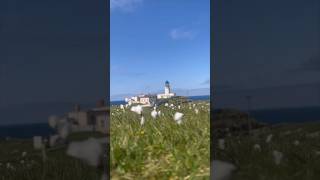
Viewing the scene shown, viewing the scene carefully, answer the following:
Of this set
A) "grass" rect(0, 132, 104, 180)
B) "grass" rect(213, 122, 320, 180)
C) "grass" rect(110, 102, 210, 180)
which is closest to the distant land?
"grass" rect(0, 132, 104, 180)

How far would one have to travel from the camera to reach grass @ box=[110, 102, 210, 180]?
9.50 ft

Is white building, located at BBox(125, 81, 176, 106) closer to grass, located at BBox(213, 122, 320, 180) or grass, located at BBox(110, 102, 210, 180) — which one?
grass, located at BBox(110, 102, 210, 180)

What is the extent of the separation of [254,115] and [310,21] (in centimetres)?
76

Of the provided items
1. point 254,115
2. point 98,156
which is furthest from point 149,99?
point 98,156

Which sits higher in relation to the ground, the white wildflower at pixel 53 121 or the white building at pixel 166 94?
the white building at pixel 166 94

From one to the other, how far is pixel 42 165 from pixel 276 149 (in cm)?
148

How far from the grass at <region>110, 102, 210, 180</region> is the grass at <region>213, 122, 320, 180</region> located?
0.53 feet

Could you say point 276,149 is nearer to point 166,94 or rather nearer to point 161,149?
point 161,149

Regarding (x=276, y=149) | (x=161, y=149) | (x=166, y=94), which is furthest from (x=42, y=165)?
(x=166, y=94)

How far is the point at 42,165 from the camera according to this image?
9.57 feet

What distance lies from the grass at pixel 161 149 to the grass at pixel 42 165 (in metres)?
0.19

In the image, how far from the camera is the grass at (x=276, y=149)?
9.46ft

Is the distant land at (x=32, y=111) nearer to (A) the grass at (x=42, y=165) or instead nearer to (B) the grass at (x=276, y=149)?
(A) the grass at (x=42, y=165)

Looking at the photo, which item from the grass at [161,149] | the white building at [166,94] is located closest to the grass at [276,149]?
the grass at [161,149]
